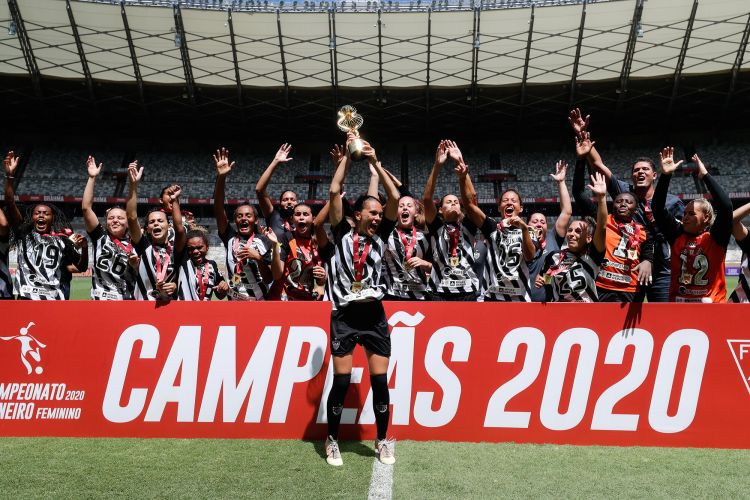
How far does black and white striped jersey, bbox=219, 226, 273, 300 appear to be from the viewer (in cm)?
556

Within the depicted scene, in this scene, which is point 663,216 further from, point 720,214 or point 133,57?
point 133,57

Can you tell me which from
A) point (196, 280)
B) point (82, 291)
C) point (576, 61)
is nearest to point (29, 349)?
point (196, 280)

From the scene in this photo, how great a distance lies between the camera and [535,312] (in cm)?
450

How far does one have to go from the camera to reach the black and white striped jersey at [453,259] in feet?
17.0

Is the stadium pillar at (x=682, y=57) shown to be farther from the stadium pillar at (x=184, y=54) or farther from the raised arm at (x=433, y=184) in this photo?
the raised arm at (x=433, y=184)

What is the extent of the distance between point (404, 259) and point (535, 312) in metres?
1.33

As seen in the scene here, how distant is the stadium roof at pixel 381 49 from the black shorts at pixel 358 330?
26.3 m

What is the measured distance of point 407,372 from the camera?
177 inches

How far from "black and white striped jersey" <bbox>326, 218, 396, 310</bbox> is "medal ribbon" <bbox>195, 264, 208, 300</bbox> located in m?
2.03

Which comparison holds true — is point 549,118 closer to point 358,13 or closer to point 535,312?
point 358,13

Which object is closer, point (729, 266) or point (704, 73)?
point (729, 266)

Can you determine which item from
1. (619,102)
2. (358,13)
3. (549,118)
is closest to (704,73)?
(619,102)

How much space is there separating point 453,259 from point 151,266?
2.97 meters

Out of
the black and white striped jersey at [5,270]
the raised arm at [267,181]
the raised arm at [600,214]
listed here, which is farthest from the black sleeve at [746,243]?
the black and white striped jersey at [5,270]
